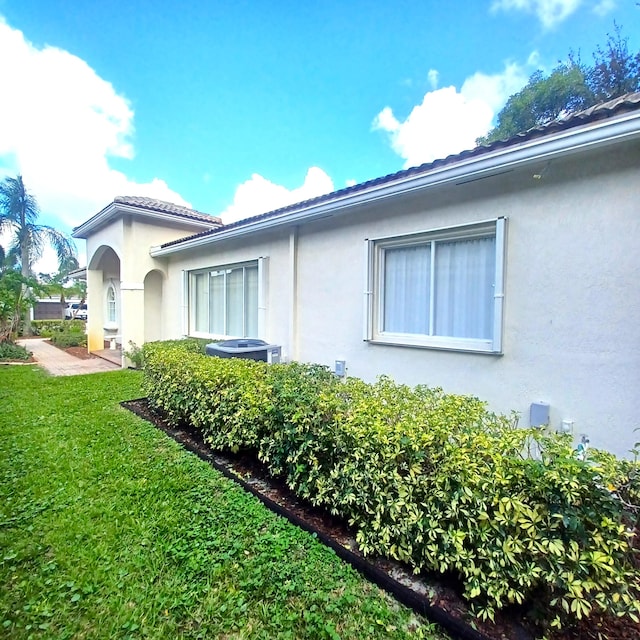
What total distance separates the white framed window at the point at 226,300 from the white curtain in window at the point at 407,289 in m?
3.83

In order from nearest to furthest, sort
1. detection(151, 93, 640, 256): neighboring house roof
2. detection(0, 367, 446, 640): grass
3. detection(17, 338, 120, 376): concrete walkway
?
detection(0, 367, 446, 640): grass → detection(151, 93, 640, 256): neighboring house roof → detection(17, 338, 120, 376): concrete walkway

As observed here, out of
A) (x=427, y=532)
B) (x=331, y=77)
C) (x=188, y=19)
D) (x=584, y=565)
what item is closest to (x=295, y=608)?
(x=427, y=532)

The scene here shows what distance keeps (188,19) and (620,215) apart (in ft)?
38.7

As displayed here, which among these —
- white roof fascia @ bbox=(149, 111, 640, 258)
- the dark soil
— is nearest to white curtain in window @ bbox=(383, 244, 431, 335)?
white roof fascia @ bbox=(149, 111, 640, 258)

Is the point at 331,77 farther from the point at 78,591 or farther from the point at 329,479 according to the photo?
the point at 78,591

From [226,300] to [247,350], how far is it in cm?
356

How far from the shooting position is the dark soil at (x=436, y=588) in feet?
7.73

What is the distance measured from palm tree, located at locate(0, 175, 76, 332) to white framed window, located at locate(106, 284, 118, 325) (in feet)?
25.2

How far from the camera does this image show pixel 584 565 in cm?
220

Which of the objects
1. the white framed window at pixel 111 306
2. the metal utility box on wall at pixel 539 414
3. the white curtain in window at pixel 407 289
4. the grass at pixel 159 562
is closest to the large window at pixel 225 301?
the white curtain in window at pixel 407 289

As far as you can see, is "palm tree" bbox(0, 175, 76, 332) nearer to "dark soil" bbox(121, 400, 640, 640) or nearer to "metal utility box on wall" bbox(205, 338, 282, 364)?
"metal utility box on wall" bbox(205, 338, 282, 364)

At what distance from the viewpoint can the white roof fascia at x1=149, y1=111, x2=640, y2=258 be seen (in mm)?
3912

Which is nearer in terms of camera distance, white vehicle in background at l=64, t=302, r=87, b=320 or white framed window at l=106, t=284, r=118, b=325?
white framed window at l=106, t=284, r=118, b=325

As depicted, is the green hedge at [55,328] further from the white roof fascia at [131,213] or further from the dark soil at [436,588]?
the dark soil at [436,588]
